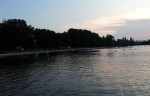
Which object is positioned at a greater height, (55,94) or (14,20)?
(14,20)

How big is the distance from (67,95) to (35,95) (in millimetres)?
3792

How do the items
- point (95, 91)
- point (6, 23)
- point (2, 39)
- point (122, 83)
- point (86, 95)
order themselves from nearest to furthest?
point (86, 95)
point (95, 91)
point (122, 83)
point (2, 39)
point (6, 23)

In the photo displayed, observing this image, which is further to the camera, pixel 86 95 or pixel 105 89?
pixel 105 89

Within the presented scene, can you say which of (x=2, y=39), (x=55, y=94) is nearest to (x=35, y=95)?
(x=55, y=94)

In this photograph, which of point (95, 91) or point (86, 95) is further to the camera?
point (95, 91)

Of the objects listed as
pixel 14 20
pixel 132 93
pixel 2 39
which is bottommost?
pixel 132 93

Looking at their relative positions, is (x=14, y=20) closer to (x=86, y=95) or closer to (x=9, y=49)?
(x=9, y=49)

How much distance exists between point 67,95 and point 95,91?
12.2 feet

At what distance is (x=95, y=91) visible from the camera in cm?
3419

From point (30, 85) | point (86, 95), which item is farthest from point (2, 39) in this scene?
point (86, 95)

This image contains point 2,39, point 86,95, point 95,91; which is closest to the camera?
point 86,95

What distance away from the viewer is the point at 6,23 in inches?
7539

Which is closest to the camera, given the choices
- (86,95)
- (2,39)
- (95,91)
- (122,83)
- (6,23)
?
(86,95)

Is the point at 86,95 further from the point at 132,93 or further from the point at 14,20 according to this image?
the point at 14,20
